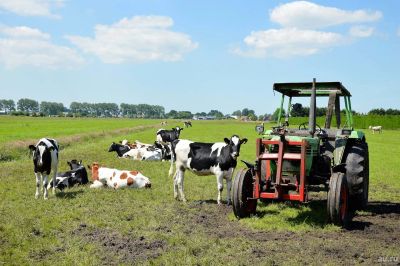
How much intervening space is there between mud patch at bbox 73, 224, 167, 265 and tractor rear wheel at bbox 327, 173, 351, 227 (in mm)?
3424

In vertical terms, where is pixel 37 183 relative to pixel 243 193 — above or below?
below

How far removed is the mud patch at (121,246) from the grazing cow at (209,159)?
12.2ft

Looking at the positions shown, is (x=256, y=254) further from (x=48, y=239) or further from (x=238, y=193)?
(x=48, y=239)

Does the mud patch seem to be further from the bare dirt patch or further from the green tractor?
the green tractor

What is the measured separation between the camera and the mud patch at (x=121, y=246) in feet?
23.0

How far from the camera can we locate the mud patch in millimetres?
7004

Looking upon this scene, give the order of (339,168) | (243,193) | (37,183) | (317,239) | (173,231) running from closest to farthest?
(317,239) → (173,231) → (243,193) → (339,168) → (37,183)

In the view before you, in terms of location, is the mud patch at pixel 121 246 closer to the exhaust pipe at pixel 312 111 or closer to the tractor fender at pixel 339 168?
the exhaust pipe at pixel 312 111

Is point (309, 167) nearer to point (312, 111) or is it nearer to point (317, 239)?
point (312, 111)

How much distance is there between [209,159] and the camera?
39.4 feet

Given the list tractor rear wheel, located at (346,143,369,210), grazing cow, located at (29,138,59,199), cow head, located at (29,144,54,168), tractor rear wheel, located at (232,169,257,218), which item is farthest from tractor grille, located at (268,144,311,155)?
cow head, located at (29,144,54,168)

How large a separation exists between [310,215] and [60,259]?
588 centimetres

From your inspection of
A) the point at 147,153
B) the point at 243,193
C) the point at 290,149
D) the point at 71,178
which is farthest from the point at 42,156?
the point at 147,153

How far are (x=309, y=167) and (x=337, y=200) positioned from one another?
3.49 feet
